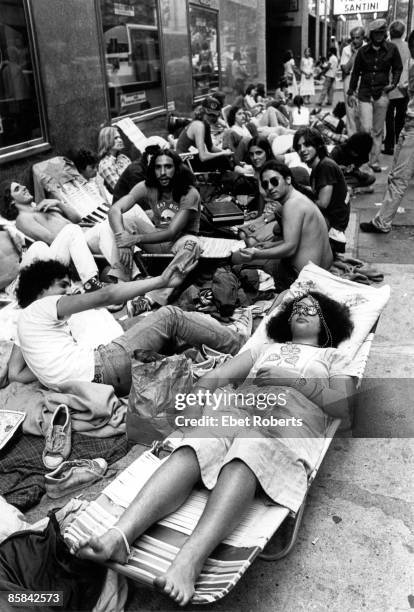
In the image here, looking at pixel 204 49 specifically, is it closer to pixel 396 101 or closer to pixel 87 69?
pixel 396 101

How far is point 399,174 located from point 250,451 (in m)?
5.08

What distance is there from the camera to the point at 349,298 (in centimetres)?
400

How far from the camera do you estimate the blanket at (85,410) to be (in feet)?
10.9

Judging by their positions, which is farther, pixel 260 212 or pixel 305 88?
pixel 305 88

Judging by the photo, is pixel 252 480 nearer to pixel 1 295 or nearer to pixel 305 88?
pixel 1 295

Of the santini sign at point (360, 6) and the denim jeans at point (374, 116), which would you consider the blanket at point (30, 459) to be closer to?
the denim jeans at point (374, 116)

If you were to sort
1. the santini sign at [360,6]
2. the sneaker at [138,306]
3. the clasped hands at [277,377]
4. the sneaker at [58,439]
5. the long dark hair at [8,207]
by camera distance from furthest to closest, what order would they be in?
the santini sign at [360,6] → the long dark hair at [8,207] → the sneaker at [138,306] → the sneaker at [58,439] → the clasped hands at [277,377]

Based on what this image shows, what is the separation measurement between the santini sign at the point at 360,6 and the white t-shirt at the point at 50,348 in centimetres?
1411

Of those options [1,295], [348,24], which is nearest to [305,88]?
[1,295]

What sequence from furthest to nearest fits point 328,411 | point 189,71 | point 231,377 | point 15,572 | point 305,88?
point 305,88
point 189,71
point 231,377
point 328,411
point 15,572

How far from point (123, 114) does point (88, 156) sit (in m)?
2.49

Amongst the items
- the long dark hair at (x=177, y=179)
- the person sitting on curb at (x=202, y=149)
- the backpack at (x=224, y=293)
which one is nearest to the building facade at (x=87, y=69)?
the person sitting on curb at (x=202, y=149)

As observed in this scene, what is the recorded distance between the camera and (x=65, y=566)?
224 cm

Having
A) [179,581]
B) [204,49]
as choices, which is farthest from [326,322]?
[204,49]
